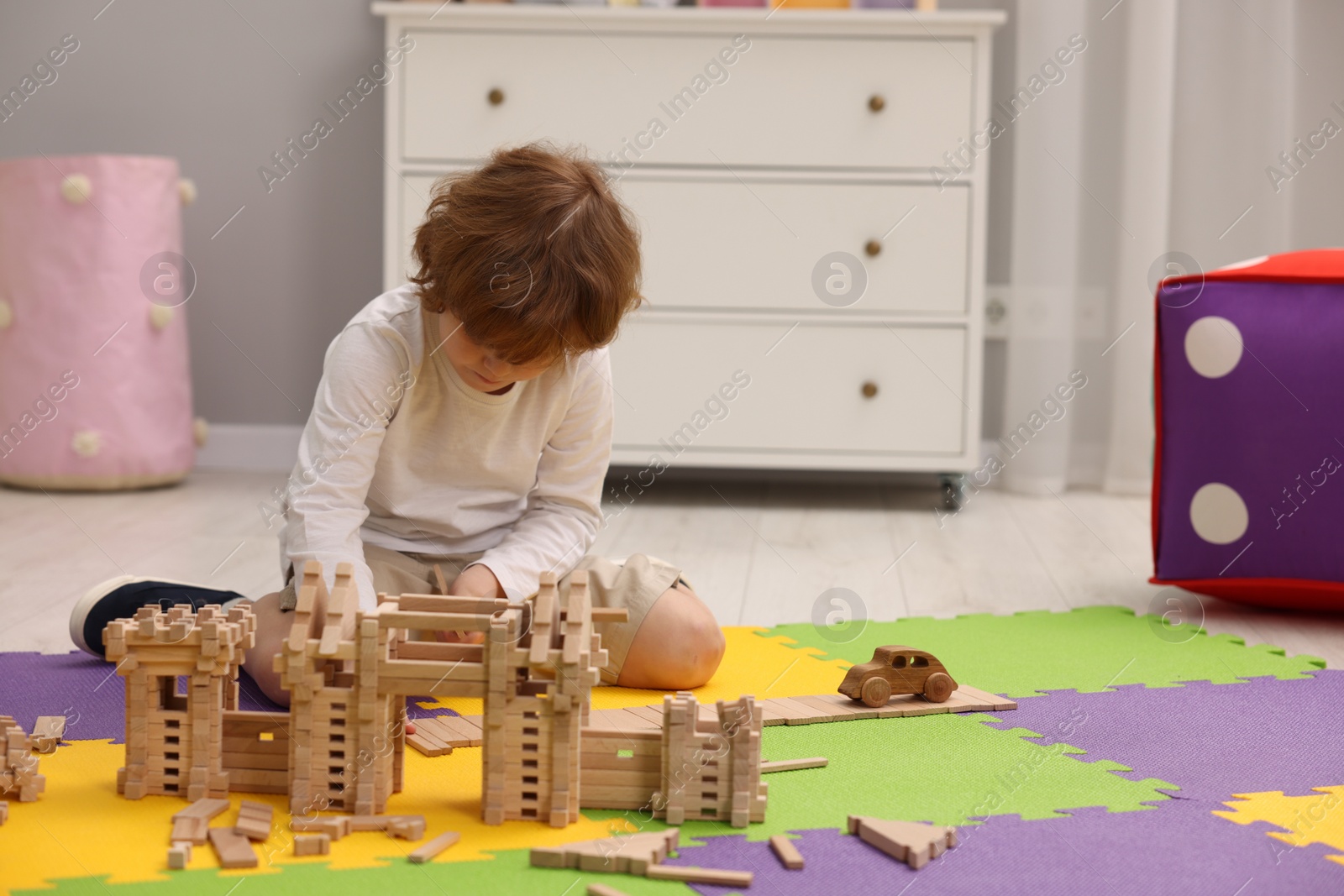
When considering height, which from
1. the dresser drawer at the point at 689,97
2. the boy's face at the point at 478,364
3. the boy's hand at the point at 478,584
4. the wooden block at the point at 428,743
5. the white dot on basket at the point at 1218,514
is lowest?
the wooden block at the point at 428,743

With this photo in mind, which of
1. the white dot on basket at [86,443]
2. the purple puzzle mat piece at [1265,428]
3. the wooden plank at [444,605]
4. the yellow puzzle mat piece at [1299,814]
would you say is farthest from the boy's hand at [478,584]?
the white dot on basket at [86,443]

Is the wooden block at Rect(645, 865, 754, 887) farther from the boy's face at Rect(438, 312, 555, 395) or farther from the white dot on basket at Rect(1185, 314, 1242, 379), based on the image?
the white dot on basket at Rect(1185, 314, 1242, 379)

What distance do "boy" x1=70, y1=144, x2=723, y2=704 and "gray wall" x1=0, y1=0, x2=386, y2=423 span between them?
1.35 meters

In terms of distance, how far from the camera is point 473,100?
2.19 m

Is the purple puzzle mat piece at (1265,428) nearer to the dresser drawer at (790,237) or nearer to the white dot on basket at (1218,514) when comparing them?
the white dot on basket at (1218,514)

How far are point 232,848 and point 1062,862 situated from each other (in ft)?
1.71

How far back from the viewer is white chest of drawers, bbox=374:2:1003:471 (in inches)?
85.5

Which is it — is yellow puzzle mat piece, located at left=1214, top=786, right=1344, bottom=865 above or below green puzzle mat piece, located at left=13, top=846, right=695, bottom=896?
above

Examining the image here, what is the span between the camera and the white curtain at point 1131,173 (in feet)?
7.84

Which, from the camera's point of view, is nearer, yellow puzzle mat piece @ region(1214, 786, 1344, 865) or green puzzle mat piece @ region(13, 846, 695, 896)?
green puzzle mat piece @ region(13, 846, 695, 896)

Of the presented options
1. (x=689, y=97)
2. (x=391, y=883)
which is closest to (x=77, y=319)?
(x=689, y=97)

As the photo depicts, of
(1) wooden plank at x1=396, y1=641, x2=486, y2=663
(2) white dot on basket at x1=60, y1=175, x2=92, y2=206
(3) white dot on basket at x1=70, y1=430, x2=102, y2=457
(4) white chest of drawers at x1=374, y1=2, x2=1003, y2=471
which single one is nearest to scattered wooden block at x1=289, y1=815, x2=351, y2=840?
(1) wooden plank at x1=396, y1=641, x2=486, y2=663

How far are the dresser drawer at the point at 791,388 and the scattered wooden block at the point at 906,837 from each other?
4.61 feet

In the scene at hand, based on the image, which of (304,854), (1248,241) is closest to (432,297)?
(304,854)
